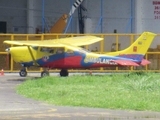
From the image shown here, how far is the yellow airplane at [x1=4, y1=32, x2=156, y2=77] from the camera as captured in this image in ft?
88.4

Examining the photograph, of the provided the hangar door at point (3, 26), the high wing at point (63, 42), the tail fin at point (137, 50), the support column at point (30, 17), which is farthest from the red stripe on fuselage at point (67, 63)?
the hangar door at point (3, 26)

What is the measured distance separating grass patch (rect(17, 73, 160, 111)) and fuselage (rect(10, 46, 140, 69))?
118 inches

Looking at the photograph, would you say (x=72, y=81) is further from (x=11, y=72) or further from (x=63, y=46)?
(x=11, y=72)

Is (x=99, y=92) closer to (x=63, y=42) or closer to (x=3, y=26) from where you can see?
(x=63, y=42)

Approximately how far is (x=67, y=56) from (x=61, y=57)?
312 millimetres

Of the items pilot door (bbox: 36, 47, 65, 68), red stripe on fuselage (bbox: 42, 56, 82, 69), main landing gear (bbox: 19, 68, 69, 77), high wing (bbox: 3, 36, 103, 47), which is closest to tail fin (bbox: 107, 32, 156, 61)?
red stripe on fuselage (bbox: 42, 56, 82, 69)

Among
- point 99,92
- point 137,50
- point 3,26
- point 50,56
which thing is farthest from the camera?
point 3,26

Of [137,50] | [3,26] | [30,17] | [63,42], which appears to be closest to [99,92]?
[137,50]

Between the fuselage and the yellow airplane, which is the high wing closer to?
the yellow airplane

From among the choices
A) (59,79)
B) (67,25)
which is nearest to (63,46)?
(59,79)

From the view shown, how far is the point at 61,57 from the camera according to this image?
27.4 meters

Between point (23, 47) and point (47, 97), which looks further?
point (23, 47)

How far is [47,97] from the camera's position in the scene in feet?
58.6

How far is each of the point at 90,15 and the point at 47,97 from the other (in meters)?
25.4
